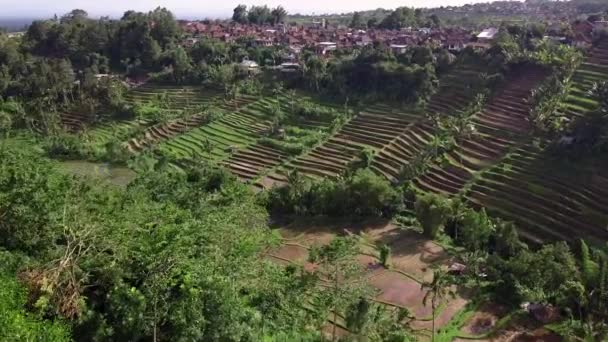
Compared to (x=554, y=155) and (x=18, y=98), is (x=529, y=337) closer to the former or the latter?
(x=554, y=155)

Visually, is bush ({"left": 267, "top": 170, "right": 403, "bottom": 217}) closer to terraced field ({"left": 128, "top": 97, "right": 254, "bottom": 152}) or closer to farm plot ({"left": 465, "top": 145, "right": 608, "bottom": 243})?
farm plot ({"left": 465, "top": 145, "right": 608, "bottom": 243})

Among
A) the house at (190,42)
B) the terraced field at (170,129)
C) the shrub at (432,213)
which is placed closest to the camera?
the shrub at (432,213)

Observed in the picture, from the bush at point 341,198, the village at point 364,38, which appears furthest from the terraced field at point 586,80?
the bush at point 341,198

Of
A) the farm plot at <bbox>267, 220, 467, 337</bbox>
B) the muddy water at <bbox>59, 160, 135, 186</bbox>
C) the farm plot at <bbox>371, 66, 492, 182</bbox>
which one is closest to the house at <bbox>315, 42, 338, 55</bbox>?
the farm plot at <bbox>371, 66, 492, 182</bbox>

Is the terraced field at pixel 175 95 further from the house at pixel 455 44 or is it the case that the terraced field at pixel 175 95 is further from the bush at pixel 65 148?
the house at pixel 455 44

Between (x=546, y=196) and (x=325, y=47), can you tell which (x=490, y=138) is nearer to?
(x=546, y=196)

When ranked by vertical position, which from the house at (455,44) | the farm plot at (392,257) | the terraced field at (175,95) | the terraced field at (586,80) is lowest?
the farm plot at (392,257)
